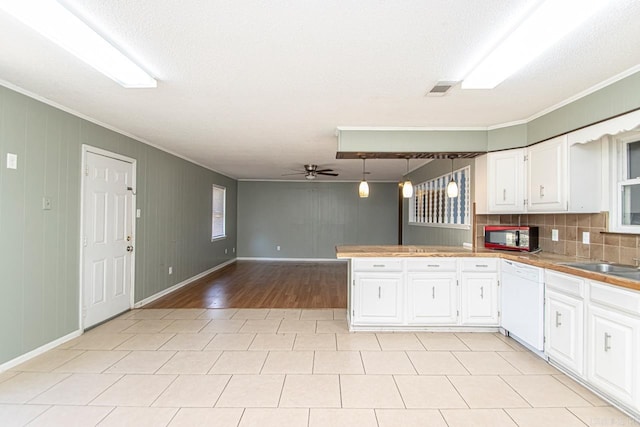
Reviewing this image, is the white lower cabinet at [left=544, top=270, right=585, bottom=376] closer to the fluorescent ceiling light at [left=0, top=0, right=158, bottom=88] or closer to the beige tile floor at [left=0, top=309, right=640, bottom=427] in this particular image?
the beige tile floor at [left=0, top=309, right=640, bottom=427]

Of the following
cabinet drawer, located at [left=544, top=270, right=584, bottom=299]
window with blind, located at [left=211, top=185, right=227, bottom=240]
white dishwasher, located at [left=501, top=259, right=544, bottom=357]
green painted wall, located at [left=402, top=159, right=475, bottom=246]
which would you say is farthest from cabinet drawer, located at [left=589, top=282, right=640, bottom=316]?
window with blind, located at [left=211, top=185, right=227, bottom=240]

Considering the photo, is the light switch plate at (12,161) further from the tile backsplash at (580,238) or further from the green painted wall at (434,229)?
the tile backsplash at (580,238)

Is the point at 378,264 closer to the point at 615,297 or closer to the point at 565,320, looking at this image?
the point at 565,320

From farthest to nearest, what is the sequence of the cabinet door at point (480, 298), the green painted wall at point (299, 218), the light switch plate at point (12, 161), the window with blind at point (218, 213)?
1. the green painted wall at point (299, 218)
2. the window with blind at point (218, 213)
3. the cabinet door at point (480, 298)
4. the light switch plate at point (12, 161)

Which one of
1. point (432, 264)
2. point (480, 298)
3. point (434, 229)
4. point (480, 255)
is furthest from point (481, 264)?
point (434, 229)

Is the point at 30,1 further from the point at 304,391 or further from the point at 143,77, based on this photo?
the point at 304,391

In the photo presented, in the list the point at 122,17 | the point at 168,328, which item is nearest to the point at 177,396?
the point at 168,328

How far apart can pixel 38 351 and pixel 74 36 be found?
2742mm

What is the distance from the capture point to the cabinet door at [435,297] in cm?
355

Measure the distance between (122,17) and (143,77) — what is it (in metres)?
0.75

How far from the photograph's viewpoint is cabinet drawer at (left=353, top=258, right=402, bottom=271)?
354 cm

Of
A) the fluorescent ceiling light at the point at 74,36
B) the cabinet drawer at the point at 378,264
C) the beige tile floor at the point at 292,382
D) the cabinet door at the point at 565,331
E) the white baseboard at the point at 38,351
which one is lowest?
the beige tile floor at the point at 292,382

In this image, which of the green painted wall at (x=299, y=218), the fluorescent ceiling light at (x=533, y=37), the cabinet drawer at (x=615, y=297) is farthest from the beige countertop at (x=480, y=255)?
the green painted wall at (x=299, y=218)

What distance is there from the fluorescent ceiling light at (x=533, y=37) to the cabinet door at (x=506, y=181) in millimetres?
1503
